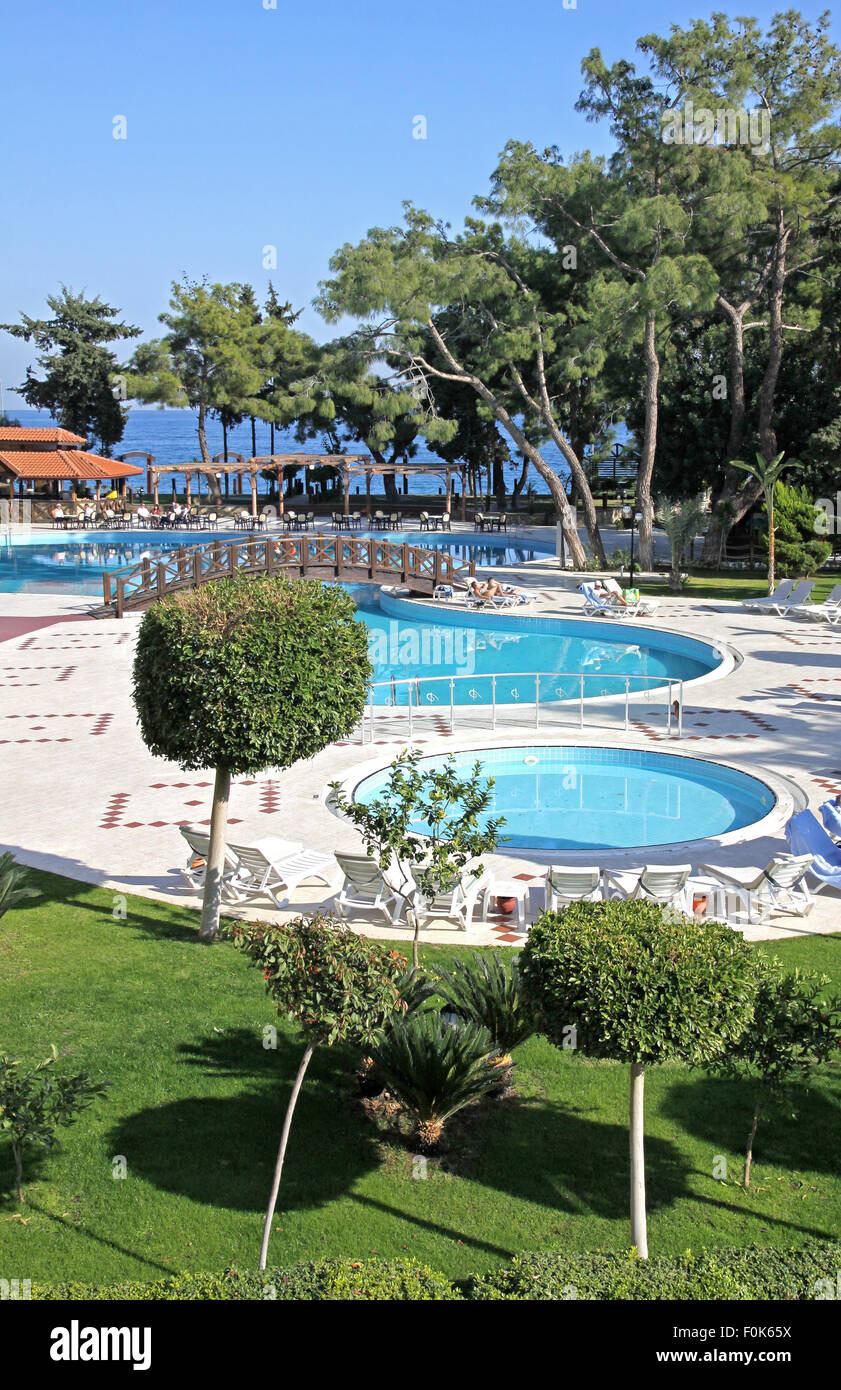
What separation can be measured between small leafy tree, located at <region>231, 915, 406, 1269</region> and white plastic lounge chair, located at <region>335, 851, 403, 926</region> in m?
3.50

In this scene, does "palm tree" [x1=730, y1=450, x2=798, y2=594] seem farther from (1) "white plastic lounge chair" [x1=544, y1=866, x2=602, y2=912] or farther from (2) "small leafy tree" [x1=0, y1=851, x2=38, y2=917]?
(2) "small leafy tree" [x1=0, y1=851, x2=38, y2=917]

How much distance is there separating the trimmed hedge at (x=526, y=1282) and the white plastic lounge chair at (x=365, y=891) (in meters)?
4.50

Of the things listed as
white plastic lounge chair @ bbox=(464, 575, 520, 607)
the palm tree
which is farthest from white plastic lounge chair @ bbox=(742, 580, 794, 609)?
white plastic lounge chair @ bbox=(464, 575, 520, 607)

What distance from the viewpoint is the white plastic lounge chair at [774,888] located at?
9.51m

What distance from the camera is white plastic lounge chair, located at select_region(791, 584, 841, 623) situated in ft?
77.3

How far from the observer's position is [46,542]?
43188 millimetres

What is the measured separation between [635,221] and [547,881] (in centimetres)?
2298

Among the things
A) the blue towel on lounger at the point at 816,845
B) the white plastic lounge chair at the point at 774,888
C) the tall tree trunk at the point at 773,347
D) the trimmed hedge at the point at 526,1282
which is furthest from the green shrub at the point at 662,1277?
the tall tree trunk at the point at 773,347

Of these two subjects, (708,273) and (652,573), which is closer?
(708,273)

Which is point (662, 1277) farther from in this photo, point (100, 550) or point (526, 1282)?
point (100, 550)
